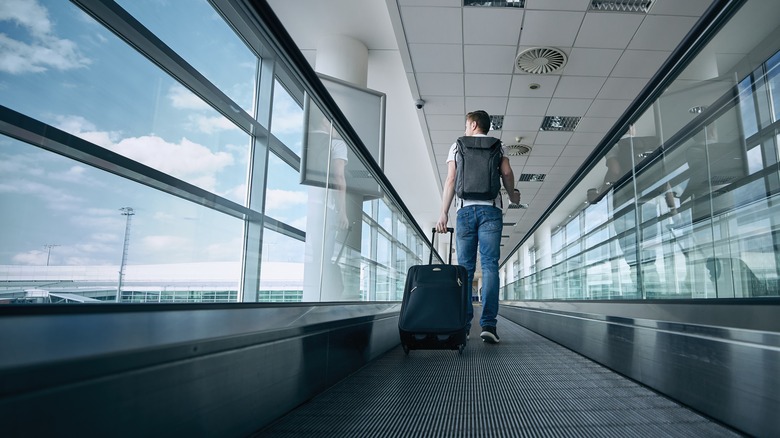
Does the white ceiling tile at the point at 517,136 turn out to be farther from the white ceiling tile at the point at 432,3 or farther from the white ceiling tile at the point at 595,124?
the white ceiling tile at the point at 432,3

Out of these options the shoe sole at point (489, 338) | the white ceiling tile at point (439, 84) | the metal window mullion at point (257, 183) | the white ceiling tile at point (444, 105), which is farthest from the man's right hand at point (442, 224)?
the white ceiling tile at point (444, 105)

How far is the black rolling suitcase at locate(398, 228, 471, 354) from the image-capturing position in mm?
2834

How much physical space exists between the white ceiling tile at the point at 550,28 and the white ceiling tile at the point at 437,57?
93cm

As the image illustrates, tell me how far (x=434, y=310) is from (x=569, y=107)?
Answer: 678 centimetres

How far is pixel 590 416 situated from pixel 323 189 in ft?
5.26

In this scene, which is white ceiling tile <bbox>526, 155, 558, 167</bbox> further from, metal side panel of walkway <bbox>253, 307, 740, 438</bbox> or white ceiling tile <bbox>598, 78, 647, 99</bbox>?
metal side panel of walkway <bbox>253, 307, 740, 438</bbox>

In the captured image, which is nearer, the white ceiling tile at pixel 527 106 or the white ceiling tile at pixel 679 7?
the white ceiling tile at pixel 679 7

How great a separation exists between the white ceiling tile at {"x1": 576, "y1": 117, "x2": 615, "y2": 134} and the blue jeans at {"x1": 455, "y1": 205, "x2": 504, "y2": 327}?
650 cm

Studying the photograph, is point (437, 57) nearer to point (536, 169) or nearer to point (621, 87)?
point (621, 87)

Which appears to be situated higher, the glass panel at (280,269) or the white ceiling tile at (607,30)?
the white ceiling tile at (607,30)

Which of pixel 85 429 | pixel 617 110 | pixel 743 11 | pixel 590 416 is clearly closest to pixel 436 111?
pixel 617 110

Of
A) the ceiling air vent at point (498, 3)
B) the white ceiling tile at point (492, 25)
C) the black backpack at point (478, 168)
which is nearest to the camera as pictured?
the black backpack at point (478, 168)

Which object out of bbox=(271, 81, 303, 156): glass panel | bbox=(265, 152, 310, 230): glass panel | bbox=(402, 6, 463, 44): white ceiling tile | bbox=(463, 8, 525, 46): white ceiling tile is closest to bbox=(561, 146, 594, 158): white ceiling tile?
bbox=(463, 8, 525, 46): white ceiling tile

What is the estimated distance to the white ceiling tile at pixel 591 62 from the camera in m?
6.61
